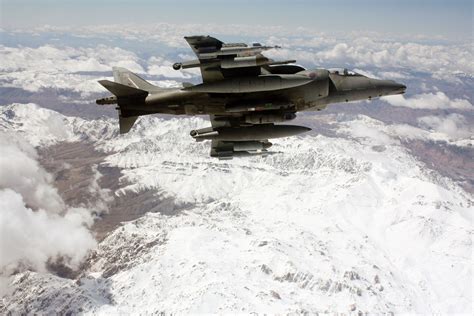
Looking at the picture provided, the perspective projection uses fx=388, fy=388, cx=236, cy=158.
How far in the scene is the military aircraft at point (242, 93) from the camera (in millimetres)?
24391

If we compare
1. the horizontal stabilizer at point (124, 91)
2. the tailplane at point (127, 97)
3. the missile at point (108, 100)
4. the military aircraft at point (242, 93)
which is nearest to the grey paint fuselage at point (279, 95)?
the military aircraft at point (242, 93)

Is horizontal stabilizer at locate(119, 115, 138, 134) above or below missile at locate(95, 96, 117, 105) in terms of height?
below

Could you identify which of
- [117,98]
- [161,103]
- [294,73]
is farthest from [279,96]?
[117,98]

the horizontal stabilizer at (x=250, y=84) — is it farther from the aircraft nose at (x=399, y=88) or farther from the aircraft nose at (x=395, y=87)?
the aircraft nose at (x=399, y=88)

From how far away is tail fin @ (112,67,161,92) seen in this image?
31.5 metres

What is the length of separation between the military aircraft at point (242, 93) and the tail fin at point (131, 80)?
0.27ft

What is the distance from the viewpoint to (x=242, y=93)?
91.1 ft

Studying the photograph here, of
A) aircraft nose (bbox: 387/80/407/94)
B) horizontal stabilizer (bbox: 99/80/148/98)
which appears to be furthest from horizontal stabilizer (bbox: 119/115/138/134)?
aircraft nose (bbox: 387/80/407/94)

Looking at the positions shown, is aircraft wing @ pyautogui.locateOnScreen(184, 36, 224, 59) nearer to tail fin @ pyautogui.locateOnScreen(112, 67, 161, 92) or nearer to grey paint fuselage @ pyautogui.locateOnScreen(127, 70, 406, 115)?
grey paint fuselage @ pyautogui.locateOnScreen(127, 70, 406, 115)

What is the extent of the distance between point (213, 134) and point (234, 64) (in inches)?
330

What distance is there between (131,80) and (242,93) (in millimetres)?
10528

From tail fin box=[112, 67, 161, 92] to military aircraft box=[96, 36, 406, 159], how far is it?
81mm

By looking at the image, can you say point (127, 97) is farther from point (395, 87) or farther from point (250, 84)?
point (395, 87)

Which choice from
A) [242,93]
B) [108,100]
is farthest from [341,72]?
[108,100]
